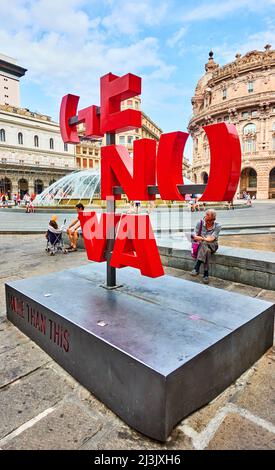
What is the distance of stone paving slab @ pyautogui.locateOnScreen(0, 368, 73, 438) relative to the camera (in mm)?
2066

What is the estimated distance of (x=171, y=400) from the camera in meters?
1.92

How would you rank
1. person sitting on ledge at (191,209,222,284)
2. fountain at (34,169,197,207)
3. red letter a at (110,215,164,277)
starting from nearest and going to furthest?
red letter a at (110,215,164,277) → person sitting on ledge at (191,209,222,284) → fountain at (34,169,197,207)

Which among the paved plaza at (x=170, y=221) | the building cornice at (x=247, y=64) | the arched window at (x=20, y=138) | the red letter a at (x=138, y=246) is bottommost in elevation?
the paved plaza at (x=170, y=221)

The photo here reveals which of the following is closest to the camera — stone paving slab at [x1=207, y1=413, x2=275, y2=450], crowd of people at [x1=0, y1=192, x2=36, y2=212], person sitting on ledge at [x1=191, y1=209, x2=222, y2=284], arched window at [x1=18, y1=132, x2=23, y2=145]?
stone paving slab at [x1=207, y1=413, x2=275, y2=450]

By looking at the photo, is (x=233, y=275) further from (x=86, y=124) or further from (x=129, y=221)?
(x=86, y=124)

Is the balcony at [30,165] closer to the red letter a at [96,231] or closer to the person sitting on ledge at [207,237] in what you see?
the person sitting on ledge at [207,237]

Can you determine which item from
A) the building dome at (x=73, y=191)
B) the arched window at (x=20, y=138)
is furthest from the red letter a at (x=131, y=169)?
the arched window at (x=20, y=138)

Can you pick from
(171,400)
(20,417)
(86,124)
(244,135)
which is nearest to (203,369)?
(171,400)

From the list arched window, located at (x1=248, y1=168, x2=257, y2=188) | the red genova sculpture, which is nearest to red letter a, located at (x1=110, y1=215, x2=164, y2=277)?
the red genova sculpture

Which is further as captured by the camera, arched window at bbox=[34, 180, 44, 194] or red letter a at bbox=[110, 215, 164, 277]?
arched window at bbox=[34, 180, 44, 194]

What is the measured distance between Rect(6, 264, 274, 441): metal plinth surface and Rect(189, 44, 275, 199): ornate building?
4884 cm

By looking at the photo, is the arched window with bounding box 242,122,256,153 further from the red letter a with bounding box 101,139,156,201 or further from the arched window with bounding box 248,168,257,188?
the red letter a with bounding box 101,139,156,201

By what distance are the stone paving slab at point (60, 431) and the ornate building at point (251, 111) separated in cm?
5028

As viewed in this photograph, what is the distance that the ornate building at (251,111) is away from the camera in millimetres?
46469
